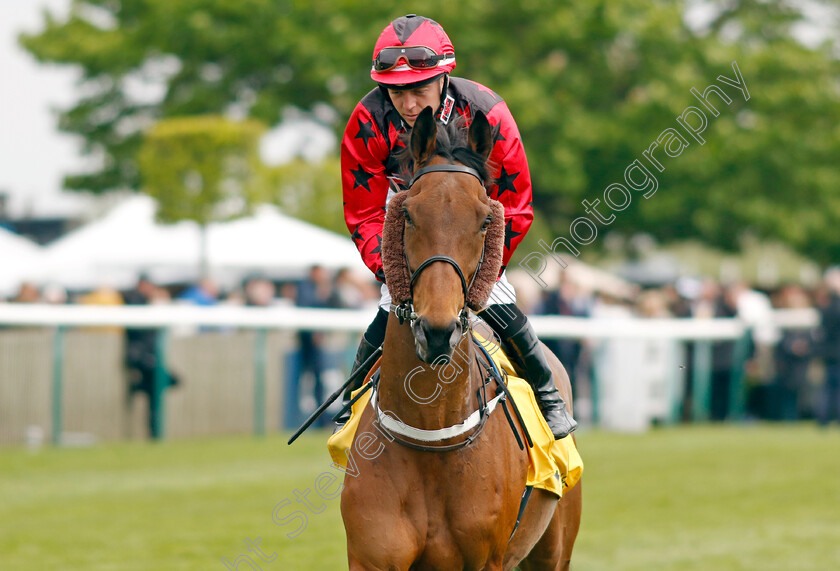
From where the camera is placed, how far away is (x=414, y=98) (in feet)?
13.9

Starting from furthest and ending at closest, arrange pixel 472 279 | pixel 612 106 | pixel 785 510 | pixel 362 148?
pixel 612 106, pixel 785 510, pixel 362 148, pixel 472 279

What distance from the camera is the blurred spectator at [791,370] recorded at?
16219 mm

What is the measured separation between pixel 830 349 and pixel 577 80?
13.9 meters

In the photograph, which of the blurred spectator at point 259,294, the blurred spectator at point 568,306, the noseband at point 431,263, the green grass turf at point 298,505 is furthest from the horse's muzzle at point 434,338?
the blurred spectator at point 568,306

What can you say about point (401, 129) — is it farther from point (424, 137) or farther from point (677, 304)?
point (677, 304)

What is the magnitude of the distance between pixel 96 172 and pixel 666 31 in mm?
15772

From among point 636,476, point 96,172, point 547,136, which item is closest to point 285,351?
point 636,476

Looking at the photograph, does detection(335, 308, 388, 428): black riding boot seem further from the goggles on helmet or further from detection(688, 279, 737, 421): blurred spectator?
detection(688, 279, 737, 421): blurred spectator

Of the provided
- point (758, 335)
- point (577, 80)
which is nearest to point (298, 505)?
point (758, 335)

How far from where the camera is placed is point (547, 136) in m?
27.8

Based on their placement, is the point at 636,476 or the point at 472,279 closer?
the point at 472,279

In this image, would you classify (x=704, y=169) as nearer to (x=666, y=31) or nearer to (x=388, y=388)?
(x=666, y=31)

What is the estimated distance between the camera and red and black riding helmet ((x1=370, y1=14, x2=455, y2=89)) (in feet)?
13.7

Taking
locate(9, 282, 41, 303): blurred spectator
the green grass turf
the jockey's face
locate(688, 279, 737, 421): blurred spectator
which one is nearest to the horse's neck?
the jockey's face
